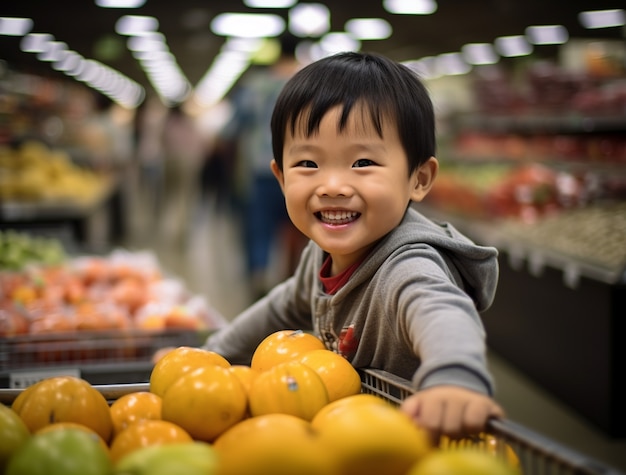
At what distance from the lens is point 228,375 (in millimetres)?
1239

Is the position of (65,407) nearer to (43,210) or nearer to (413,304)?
(413,304)

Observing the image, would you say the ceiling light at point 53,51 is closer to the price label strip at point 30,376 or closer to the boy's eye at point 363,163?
the price label strip at point 30,376

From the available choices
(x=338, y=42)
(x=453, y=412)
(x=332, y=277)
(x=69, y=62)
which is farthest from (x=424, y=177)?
(x=69, y=62)

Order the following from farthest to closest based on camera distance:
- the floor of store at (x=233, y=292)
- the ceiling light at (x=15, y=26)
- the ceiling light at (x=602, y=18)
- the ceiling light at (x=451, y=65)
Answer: the ceiling light at (x=451, y=65)
the ceiling light at (x=602, y=18)
the ceiling light at (x=15, y=26)
the floor of store at (x=233, y=292)

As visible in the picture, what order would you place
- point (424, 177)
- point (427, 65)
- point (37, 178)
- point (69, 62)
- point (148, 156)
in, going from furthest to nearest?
point (427, 65), point (148, 156), point (69, 62), point (37, 178), point (424, 177)

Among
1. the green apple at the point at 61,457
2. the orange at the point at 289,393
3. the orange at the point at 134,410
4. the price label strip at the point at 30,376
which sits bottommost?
the price label strip at the point at 30,376

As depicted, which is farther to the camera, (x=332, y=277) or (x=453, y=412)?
(x=332, y=277)

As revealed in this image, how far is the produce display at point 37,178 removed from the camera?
690cm

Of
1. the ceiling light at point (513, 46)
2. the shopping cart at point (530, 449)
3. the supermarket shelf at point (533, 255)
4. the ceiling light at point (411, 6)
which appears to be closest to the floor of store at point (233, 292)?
the supermarket shelf at point (533, 255)

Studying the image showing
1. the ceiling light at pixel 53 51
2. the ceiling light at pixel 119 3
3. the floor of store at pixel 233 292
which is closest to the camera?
the floor of store at pixel 233 292

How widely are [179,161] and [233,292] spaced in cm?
536

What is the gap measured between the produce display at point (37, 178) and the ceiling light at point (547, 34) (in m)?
6.13

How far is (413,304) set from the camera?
4.22ft

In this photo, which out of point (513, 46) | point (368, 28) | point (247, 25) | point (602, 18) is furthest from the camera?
point (513, 46)
